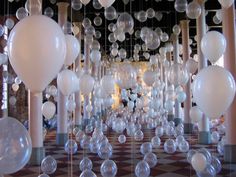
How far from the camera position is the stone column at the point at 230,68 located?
24.7 ft

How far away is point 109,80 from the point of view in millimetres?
6020

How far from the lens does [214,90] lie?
330cm

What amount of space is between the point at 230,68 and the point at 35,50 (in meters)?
5.92

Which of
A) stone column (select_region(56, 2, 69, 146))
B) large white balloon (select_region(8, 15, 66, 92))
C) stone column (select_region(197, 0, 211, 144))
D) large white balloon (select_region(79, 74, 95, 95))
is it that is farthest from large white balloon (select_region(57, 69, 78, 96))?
stone column (select_region(197, 0, 211, 144))

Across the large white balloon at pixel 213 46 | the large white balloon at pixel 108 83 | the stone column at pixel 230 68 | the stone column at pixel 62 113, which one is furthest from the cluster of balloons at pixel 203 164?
the stone column at pixel 62 113

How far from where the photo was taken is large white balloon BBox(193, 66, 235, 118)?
3316 mm

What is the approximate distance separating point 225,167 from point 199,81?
4102 mm

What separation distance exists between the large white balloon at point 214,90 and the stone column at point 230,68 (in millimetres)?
4387

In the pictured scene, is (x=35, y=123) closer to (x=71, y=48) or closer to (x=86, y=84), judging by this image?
(x=86, y=84)

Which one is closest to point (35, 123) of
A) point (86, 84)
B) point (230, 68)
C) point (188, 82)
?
point (86, 84)

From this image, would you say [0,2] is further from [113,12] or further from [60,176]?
[60,176]

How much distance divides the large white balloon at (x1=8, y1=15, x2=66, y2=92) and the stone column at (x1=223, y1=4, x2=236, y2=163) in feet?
18.9

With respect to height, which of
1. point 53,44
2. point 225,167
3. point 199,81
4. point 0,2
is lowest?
point 225,167

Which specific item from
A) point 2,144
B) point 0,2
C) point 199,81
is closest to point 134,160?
point 199,81
